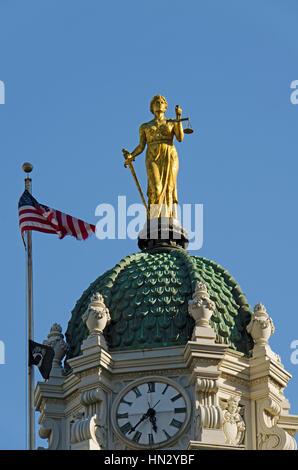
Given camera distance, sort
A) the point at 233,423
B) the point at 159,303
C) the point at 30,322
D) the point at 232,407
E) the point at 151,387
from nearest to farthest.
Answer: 1. the point at 30,322
2. the point at 233,423
3. the point at 151,387
4. the point at 232,407
5. the point at 159,303

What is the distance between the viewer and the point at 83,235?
91812 mm

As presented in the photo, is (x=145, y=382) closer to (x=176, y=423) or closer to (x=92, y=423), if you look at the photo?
(x=176, y=423)

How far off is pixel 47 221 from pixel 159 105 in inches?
405

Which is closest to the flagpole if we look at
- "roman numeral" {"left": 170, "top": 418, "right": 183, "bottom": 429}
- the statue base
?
"roman numeral" {"left": 170, "top": 418, "right": 183, "bottom": 429}

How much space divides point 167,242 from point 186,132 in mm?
4296

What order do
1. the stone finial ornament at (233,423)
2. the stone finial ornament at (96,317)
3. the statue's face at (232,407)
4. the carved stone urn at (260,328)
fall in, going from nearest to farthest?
1. the stone finial ornament at (233,423)
2. the statue's face at (232,407)
3. the stone finial ornament at (96,317)
4. the carved stone urn at (260,328)

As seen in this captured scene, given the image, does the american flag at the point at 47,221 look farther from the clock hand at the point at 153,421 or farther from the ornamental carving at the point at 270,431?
the ornamental carving at the point at 270,431

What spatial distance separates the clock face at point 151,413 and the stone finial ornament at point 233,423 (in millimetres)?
1588

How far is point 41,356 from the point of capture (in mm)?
87438

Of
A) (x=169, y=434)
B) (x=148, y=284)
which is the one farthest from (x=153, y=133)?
(x=169, y=434)

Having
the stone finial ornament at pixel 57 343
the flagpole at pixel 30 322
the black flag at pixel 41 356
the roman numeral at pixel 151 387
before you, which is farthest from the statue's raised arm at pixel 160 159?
the black flag at pixel 41 356

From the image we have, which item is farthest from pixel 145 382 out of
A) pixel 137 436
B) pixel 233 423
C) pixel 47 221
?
pixel 47 221

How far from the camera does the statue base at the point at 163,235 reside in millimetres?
97250
